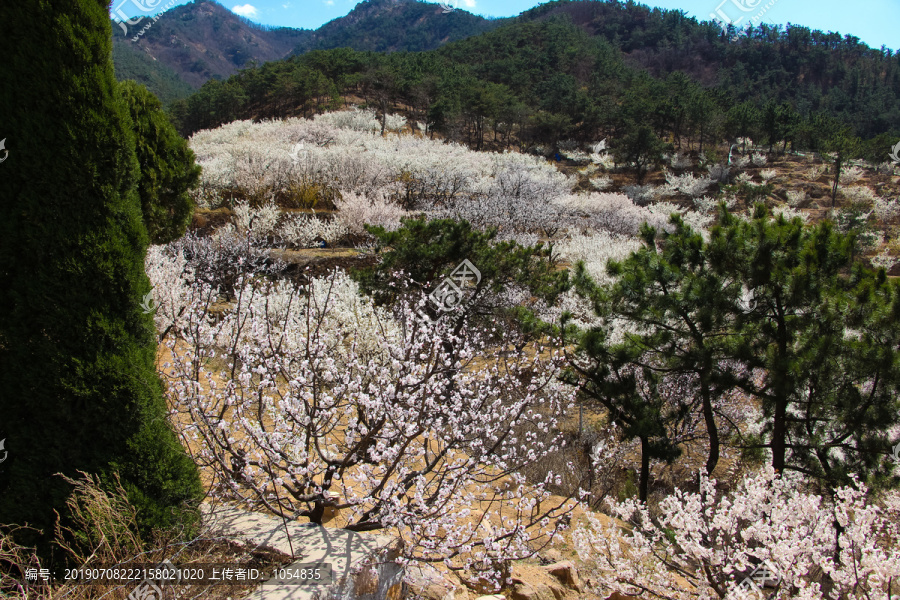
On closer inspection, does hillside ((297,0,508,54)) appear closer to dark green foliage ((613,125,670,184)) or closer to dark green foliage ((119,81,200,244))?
dark green foliage ((613,125,670,184))

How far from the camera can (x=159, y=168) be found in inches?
277

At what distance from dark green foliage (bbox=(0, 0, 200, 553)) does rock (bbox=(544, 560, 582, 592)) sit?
2948 millimetres

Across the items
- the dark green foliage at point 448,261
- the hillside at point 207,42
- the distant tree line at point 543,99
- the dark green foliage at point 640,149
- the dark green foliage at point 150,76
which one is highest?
the hillside at point 207,42

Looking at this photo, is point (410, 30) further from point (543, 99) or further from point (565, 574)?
point (565, 574)

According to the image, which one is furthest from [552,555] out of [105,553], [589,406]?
[589,406]

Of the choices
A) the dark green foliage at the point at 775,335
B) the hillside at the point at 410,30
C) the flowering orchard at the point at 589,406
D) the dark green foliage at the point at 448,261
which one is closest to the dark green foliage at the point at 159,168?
the flowering orchard at the point at 589,406

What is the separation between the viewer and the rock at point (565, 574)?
12.2 feet

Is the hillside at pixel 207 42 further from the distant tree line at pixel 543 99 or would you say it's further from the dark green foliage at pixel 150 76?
the distant tree line at pixel 543 99

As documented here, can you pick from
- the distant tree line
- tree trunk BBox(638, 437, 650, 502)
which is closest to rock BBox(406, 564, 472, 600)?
tree trunk BBox(638, 437, 650, 502)

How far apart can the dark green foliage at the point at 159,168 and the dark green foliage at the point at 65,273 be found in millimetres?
4147

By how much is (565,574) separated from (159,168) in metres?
7.52

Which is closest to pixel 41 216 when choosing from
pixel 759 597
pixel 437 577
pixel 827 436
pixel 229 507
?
pixel 229 507

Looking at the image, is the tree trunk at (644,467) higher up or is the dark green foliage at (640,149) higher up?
the dark green foliage at (640,149)

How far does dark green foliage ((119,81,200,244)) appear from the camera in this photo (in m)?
6.75
